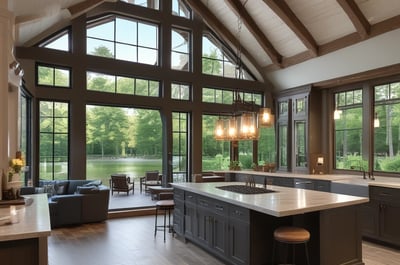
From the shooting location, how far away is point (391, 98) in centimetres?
646

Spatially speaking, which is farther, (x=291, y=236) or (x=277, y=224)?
(x=277, y=224)

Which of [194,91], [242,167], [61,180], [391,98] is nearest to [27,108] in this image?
[61,180]

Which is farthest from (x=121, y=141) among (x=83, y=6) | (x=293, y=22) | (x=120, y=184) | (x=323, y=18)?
(x=323, y=18)

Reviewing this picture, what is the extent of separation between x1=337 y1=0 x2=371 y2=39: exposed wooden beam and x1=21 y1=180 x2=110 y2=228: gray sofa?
6.05 m

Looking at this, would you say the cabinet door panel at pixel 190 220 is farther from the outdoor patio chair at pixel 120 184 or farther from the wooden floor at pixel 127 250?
the outdoor patio chair at pixel 120 184

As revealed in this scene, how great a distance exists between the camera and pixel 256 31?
8.00 metres

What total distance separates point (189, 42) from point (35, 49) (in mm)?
3873

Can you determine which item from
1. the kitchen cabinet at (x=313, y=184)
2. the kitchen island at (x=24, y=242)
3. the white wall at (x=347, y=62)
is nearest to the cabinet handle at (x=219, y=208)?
the kitchen island at (x=24, y=242)

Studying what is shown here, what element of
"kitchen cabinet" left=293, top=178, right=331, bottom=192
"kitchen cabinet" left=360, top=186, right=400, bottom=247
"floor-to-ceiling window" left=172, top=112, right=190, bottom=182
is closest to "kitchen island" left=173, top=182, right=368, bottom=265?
"kitchen cabinet" left=360, top=186, right=400, bottom=247

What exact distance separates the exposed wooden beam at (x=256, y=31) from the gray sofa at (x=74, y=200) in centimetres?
528

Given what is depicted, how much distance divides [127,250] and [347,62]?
19.1 ft

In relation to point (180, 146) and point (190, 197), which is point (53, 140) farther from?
point (190, 197)

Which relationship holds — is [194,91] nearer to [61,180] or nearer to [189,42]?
[189,42]

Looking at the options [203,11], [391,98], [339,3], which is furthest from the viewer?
[203,11]
